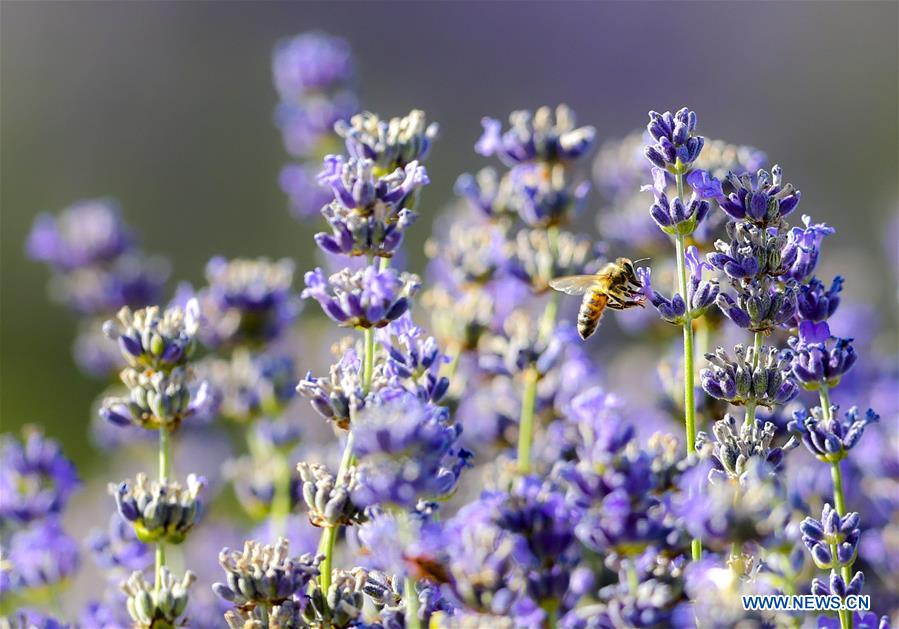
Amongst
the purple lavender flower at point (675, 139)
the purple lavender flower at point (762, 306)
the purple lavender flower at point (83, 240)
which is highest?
the purple lavender flower at point (83, 240)

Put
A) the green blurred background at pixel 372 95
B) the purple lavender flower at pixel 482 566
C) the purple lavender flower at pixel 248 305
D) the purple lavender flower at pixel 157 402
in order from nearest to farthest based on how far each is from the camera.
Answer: the purple lavender flower at pixel 482 566
the purple lavender flower at pixel 157 402
the purple lavender flower at pixel 248 305
the green blurred background at pixel 372 95

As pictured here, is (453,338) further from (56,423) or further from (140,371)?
(56,423)

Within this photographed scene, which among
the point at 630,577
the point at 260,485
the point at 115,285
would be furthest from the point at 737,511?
the point at 115,285

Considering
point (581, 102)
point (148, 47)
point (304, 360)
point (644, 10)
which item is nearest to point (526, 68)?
point (581, 102)

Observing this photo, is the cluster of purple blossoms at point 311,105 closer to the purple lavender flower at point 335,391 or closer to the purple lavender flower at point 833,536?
the purple lavender flower at point 335,391

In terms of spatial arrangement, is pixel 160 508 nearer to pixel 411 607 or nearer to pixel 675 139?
pixel 411 607

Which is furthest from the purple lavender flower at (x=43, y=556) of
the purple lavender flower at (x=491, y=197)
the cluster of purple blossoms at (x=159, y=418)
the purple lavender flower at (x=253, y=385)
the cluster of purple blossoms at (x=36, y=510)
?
the purple lavender flower at (x=491, y=197)

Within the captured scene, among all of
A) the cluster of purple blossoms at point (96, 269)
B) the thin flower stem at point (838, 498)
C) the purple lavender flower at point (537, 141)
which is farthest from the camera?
the cluster of purple blossoms at point (96, 269)
